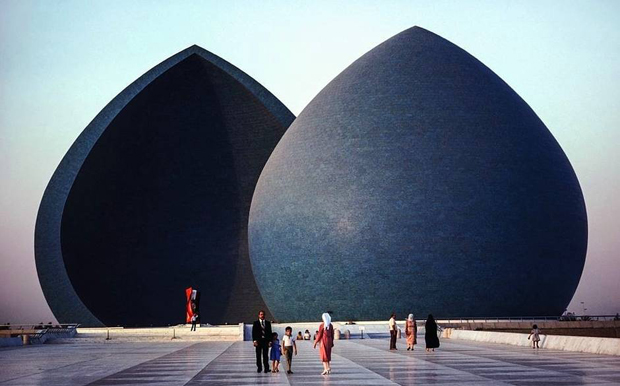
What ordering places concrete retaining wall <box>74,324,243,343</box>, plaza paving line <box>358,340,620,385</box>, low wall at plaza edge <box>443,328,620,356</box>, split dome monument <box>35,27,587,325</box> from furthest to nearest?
split dome monument <box>35,27,587,325</box> < concrete retaining wall <box>74,324,243,343</box> < low wall at plaza edge <box>443,328,620,356</box> < plaza paving line <box>358,340,620,385</box>

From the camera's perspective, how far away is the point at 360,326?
3425 centimetres

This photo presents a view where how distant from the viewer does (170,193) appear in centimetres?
5359

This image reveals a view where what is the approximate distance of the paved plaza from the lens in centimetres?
1313

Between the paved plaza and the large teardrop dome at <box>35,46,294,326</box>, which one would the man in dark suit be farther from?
the large teardrop dome at <box>35,46,294,326</box>

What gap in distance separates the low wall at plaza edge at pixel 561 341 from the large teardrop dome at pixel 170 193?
25.5 m

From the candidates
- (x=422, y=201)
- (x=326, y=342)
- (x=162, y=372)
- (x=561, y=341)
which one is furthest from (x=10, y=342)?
(x=422, y=201)

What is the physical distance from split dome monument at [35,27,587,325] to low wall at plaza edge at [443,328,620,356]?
1156 centimetres

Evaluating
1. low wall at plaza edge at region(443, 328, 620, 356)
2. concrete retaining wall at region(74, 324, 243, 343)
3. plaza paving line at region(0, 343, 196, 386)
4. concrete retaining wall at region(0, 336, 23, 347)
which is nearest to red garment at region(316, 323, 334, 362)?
plaza paving line at region(0, 343, 196, 386)

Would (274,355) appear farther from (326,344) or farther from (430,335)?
(430,335)

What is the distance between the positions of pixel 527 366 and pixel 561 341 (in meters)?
6.59

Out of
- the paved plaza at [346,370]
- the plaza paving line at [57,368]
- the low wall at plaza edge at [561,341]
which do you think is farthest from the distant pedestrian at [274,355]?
the low wall at plaza edge at [561,341]

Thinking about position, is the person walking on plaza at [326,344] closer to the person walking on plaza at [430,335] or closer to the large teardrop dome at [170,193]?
the person walking on plaza at [430,335]

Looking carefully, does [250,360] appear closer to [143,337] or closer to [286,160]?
[143,337]

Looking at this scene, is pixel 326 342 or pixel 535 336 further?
pixel 535 336
